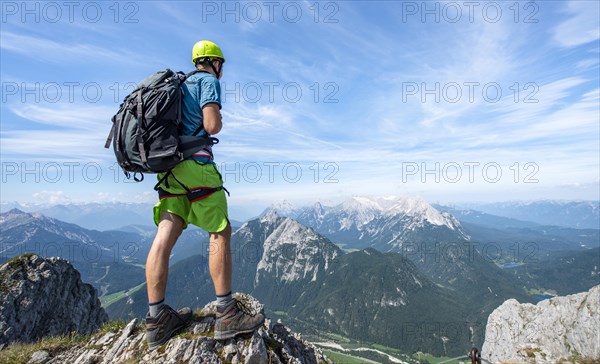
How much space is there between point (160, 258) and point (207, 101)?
3990 millimetres

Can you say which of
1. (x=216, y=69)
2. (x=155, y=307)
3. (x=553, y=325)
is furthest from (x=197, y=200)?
(x=553, y=325)

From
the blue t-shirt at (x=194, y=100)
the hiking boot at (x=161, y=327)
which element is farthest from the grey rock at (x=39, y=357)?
the blue t-shirt at (x=194, y=100)

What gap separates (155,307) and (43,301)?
29963 mm

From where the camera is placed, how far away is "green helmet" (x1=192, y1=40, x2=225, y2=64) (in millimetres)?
7930

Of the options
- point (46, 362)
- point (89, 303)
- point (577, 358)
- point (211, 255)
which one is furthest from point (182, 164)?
point (89, 303)

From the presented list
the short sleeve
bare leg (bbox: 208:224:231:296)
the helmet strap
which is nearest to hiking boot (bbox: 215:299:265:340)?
bare leg (bbox: 208:224:231:296)

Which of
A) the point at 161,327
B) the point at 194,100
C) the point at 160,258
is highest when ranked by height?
the point at 194,100

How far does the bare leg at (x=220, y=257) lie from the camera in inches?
298

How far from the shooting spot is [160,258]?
756 centimetres

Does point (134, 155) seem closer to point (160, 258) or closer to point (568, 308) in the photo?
point (160, 258)

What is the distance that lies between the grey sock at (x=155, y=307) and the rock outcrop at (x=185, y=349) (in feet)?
3.14

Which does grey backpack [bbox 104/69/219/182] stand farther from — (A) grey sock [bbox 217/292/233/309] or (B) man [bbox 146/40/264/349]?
(A) grey sock [bbox 217/292/233/309]

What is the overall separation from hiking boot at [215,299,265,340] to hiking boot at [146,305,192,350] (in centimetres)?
140

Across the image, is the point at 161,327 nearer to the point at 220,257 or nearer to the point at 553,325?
the point at 220,257
